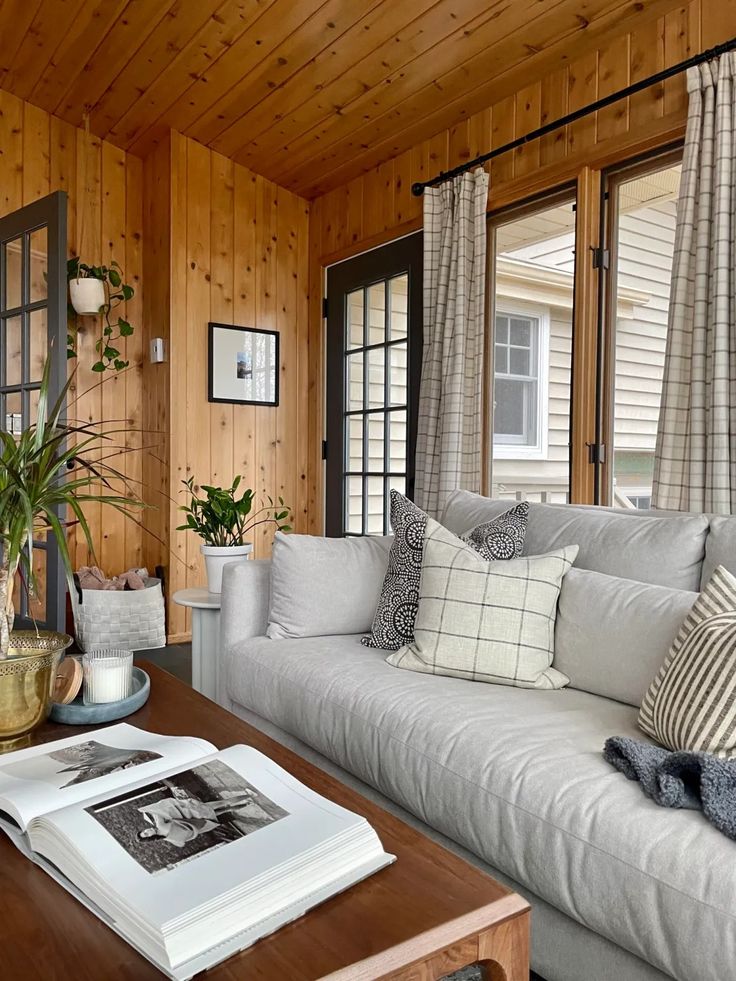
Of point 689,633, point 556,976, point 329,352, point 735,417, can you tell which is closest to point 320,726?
point 556,976

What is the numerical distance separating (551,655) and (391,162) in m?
3.01

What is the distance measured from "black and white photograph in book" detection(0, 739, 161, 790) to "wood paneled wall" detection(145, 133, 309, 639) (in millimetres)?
2980

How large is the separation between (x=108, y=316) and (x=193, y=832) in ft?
12.6

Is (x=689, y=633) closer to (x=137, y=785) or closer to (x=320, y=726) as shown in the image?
(x=320, y=726)

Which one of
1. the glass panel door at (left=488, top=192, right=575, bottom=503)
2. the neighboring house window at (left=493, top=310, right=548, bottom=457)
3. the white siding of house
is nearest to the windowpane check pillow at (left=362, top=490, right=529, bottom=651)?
the white siding of house

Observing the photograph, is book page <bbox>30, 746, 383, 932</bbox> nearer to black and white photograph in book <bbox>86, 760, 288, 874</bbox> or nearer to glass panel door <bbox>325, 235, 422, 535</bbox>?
black and white photograph in book <bbox>86, 760, 288, 874</bbox>

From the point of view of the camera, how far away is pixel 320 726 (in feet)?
5.99

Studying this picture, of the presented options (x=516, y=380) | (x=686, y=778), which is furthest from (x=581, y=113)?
(x=686, y=778)

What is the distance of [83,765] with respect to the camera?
3.83ft

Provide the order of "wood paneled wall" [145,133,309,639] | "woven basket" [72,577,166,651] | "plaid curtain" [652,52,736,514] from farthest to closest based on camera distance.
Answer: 1. "wood paneled wall" [145,133,309,639]
2. "woven basket" [72,577,166,651]
3. "plaid curtain" [652,52,736,514]

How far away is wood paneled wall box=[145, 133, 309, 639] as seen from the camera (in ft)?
13.6

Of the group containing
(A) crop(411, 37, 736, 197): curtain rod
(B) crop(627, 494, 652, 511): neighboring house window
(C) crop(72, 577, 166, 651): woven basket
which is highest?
(A) crop(411, 37, 736, 197): curtain rod

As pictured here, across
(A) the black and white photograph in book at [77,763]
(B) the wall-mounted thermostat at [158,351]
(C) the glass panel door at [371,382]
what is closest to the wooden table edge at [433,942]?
(A) the black and white photograph in book at [77,763]

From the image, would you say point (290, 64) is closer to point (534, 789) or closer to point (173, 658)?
point (173, 658)
